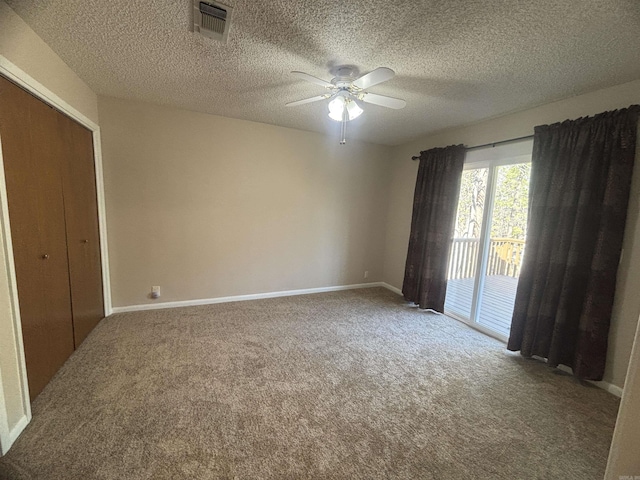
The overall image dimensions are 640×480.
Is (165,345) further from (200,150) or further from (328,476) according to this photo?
(200,150)

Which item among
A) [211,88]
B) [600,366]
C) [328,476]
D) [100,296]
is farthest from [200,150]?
[600,366]

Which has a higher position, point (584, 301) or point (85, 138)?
point (85, 138)

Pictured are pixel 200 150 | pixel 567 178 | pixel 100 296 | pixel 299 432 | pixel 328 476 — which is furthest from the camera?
pixel 200 150

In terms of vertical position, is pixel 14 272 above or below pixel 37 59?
below

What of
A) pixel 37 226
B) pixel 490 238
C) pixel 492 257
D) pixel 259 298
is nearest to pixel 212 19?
pixel 37 226

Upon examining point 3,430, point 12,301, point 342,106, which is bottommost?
point 3,430

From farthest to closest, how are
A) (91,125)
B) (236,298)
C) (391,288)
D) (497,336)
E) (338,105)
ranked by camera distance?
1. (391,288)
2. (236,298)
3. (497,336)
4. (91,125)
5. (338,105)

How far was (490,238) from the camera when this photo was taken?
3.05 m

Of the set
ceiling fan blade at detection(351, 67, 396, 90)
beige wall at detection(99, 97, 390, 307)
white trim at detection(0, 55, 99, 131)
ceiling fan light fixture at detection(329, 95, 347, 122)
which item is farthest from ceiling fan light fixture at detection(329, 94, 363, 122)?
white trim at detection(0, 55, 99, 131)

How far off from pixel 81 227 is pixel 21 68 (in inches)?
52.7

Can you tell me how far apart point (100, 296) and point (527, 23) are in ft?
14.2

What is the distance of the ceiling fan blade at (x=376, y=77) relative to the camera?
5.20 ft

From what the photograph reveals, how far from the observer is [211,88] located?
2523 millimetres

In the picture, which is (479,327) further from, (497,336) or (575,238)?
(575,238)
